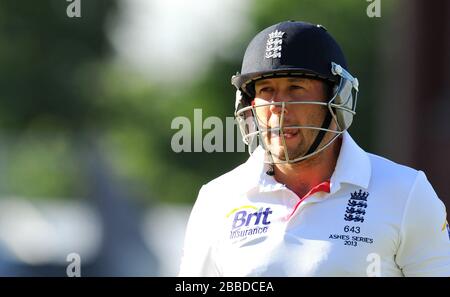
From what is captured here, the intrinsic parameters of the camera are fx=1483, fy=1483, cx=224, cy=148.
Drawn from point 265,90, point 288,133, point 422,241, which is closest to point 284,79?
point 265,90

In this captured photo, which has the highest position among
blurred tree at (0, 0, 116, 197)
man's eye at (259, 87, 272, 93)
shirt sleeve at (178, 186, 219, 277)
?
man's eye at (259, 87, 272, 93)

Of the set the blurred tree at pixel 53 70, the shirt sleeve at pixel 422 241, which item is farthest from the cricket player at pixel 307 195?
the blurred tree at pixel 53 70

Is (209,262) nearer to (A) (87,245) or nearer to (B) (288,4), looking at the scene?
(A) (87,245)

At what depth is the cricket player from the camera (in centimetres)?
590

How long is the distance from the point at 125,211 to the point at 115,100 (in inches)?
208

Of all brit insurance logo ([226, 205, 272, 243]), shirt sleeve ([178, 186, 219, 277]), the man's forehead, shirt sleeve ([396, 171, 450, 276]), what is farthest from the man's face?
shirt sleeve ([396, 171, 450, 276])

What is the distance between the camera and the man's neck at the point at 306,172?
20.3ft

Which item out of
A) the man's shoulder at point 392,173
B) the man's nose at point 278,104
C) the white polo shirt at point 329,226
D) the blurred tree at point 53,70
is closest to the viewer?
the white polo shirt at point 329,226

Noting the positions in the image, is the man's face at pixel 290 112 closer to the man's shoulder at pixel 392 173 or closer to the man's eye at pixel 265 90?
the man's eye at pixel 265 90

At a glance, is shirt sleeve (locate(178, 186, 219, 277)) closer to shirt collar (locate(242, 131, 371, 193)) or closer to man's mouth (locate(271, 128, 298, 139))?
shirt collar (locate(242, 131, 371, 193))

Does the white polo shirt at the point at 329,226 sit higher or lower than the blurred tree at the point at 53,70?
higher

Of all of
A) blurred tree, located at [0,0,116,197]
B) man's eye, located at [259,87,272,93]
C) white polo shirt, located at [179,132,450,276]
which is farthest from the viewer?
blurred tree, located at [0,0,116,197]

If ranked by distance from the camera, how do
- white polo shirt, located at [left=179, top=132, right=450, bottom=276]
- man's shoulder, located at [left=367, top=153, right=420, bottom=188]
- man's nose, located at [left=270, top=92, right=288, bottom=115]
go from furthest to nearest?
man's nose, located at [left=270, top=92, right=288, bottom=115], man's shoulder, located at [left=367, top=153, right=420, bottom=188], white polo shirt, located at [left=179, top=132, right=450, bottom=276]

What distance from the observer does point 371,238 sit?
233 inches
